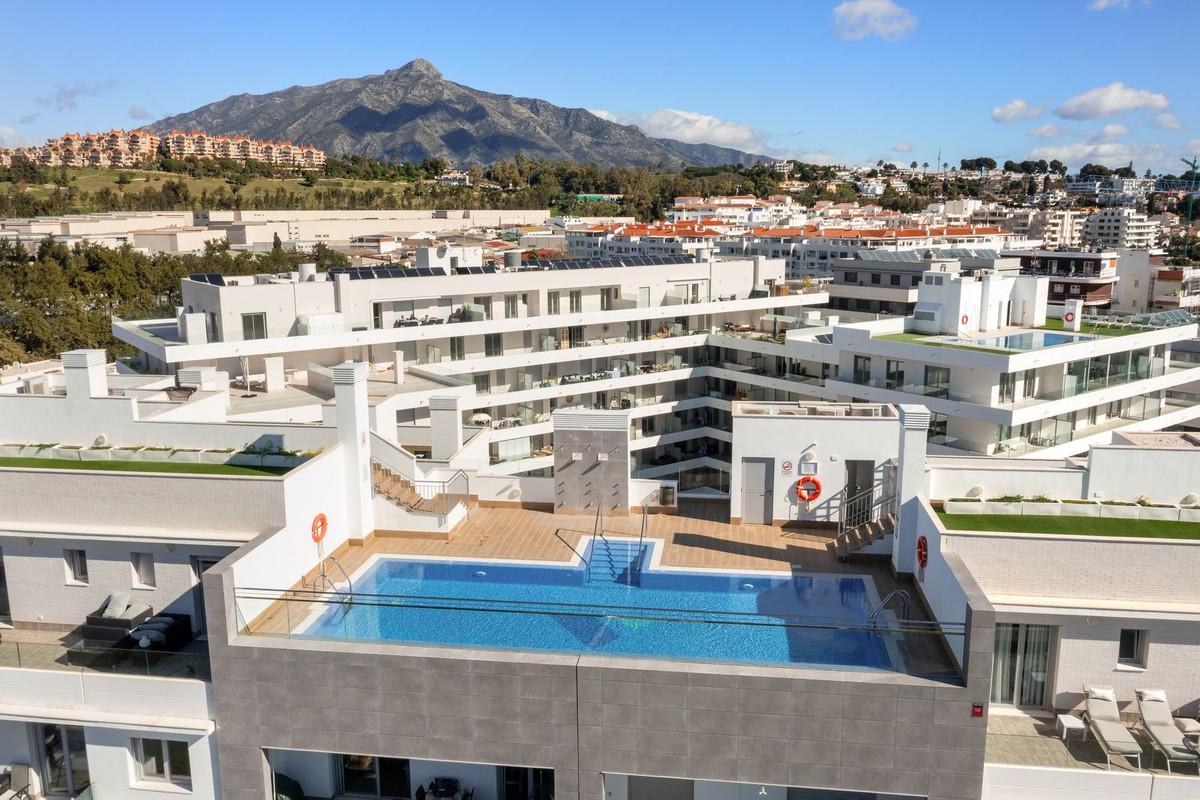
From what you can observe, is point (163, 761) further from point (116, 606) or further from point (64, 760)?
point (116, 606)

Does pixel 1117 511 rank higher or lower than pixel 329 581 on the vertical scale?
higher

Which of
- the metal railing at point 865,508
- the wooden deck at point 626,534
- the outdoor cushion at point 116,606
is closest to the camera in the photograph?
the outdoor cushion at point 116,606

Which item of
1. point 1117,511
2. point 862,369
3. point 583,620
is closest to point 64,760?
point 583,620

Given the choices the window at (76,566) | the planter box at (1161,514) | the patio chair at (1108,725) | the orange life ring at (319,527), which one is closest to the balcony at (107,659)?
the window at (76,566)

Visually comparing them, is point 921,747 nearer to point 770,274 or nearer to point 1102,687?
point 1102,687

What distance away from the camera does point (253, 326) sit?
32281mm

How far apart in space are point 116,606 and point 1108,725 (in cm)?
1631

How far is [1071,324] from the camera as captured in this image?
116ft

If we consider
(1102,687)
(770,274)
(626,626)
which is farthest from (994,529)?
(770,274)

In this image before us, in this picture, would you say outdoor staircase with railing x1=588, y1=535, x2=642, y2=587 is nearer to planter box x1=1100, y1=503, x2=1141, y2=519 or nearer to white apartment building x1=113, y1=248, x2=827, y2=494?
white apartment building x1=113, y1=248, x2=827, y2=494

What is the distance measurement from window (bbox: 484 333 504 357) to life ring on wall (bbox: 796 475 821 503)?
2289 cm

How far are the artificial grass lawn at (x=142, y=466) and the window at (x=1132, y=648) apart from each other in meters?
14.8

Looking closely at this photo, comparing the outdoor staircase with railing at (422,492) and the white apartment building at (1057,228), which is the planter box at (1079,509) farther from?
the white apartment building at (1057,228)

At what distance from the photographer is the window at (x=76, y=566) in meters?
16.0
